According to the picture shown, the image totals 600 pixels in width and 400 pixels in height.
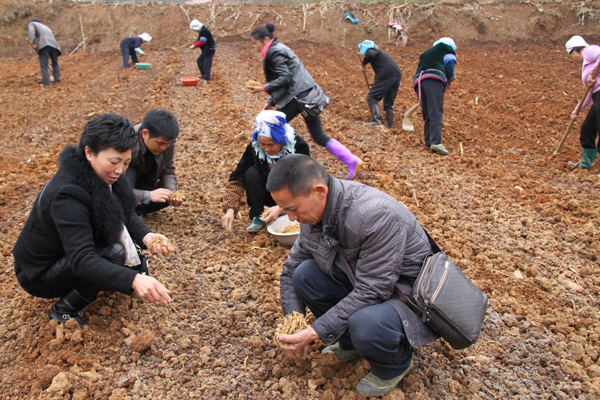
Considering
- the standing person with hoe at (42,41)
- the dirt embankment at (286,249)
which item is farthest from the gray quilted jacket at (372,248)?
the standing person with hoe at (42,41)

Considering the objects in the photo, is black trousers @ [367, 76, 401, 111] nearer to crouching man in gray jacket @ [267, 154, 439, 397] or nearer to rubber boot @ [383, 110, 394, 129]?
rubber boot @ [383, 110, 394, 129]

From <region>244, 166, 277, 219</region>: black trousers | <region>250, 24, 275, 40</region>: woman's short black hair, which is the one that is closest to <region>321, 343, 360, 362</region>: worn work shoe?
<region>244, 166, 277, 219</region>: black trousers

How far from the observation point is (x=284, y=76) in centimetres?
444

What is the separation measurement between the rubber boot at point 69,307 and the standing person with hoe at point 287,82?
113 inches

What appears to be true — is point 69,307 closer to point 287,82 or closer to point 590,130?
point 287,82

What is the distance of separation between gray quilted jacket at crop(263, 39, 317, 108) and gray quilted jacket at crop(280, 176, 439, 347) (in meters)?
2.74

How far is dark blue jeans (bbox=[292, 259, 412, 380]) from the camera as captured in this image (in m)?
1.79

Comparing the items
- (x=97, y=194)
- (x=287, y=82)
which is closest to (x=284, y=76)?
(x=287, y=82)

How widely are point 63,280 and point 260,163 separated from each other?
176 centimetres

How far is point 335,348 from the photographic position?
2311 mm

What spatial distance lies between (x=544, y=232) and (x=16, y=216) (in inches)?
202

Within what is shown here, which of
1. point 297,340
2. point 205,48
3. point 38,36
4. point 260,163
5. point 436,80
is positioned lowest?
point 297,340

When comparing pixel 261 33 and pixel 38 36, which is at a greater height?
pixel 261 33

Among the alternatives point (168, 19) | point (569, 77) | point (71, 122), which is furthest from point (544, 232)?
point (168, 19)
